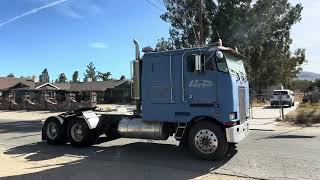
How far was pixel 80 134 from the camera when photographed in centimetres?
1355

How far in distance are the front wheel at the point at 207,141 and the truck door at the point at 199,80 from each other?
591 mm

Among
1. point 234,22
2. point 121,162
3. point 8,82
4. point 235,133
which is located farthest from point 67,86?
point 235,133

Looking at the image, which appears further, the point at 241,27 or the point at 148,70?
the point at 241,27

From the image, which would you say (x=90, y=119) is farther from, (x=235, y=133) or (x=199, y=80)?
(x=235, y=133)

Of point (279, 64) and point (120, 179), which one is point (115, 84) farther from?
point (120, 179)

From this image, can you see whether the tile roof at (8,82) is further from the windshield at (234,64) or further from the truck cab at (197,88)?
the windshield at (234,64)

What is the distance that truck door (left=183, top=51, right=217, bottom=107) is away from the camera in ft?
35.4

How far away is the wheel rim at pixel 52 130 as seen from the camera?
46.7 ft

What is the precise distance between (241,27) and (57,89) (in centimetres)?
3687

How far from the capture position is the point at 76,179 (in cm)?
898

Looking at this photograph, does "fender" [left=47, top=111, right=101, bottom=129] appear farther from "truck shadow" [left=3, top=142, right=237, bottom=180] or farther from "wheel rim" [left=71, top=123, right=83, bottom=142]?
"truck shadow" [left=3, top=142, right=237, bottom=180]

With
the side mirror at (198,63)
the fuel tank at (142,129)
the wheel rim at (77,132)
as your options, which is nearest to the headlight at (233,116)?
the side mirror at (198,63)

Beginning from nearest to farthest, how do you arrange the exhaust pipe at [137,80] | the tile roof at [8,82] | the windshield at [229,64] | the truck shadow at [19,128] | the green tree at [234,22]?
1. the windshield at [229,64]
2. the exhaust pipe at [137,80]
3. the truck shadow at [19,128]
4. the green tree at [234,22]
5. the tile roof at [8,82]

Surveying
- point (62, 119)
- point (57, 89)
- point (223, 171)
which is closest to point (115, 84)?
point (57, 89)
